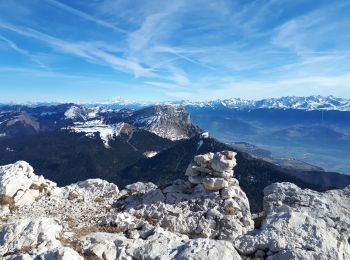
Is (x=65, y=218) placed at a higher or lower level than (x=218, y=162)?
lower

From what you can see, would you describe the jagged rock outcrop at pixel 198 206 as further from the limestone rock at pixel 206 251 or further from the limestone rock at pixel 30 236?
the limestone rock at pixel 30 236

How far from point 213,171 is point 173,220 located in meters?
7.49

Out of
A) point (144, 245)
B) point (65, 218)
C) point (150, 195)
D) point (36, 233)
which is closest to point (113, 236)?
point (144, 245)

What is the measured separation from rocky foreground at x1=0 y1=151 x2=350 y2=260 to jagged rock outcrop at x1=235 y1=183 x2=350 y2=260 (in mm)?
69

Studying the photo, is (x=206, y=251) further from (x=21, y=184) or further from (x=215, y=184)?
(x=21, y=184)

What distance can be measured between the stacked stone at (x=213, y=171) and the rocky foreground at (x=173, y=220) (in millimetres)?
93

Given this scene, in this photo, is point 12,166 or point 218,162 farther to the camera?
point 12,166

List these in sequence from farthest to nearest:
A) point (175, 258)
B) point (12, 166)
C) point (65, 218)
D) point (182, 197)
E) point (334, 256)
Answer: point (12, 166) → point (182, 197) → point (65, 218) → point (334, 256) → point (175, 258)

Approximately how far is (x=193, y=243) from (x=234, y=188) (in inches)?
468

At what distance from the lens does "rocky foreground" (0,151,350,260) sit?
24719mm

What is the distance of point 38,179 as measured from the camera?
41.9 meters

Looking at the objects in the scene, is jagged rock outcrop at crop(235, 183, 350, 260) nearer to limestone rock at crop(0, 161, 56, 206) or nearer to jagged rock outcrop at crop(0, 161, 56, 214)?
jagged rock outcrop at crop(0, 161, 56, 214)

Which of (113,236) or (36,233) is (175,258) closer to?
(113,236)

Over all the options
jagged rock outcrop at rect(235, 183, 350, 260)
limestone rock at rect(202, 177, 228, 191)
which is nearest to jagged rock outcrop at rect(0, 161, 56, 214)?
limestone rock at rect(202, 177, 228, 191)
